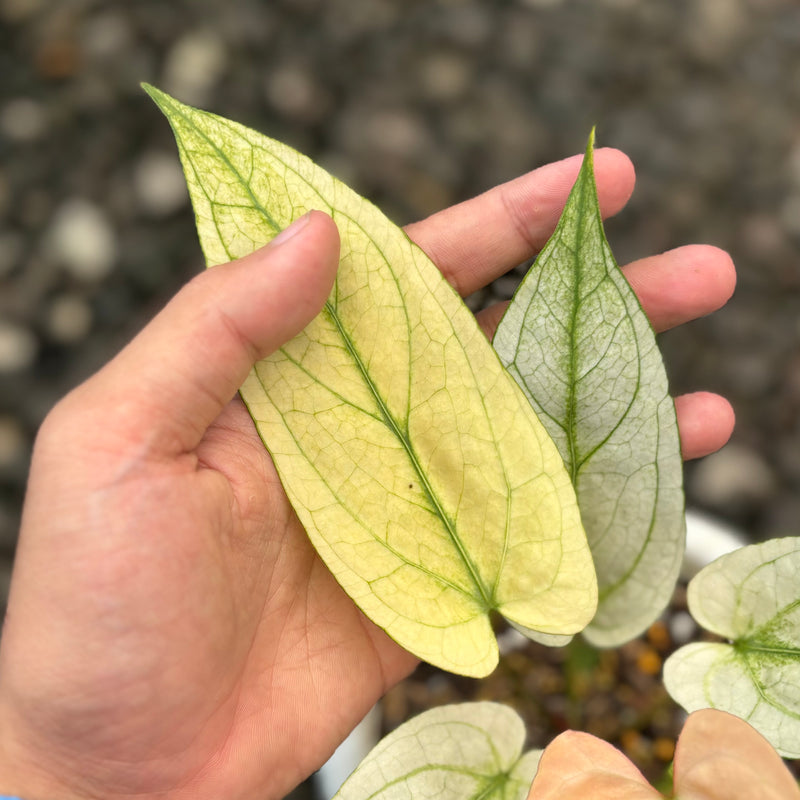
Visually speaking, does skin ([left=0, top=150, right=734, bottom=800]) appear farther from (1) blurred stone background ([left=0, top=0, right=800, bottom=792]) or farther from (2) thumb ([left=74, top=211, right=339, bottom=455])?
(1) blurred stone background ([left=0, top=0, right=800, bottom=792])

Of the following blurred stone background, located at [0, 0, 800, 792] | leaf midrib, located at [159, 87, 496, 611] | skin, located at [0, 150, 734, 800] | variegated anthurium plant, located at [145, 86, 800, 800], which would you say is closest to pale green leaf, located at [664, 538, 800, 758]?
variegated anthurium plant, located at [145, 86, 800, 800]

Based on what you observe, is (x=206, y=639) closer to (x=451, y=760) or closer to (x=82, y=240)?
(x=451, y=760)

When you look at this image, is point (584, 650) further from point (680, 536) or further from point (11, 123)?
point (11, 123)

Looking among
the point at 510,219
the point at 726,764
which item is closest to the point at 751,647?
the point at 726,764

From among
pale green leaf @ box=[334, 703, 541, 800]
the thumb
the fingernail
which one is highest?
the fingernail

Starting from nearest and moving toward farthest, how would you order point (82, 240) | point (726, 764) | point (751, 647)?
point (726, 764), point (751, 647), point (82, 240)
